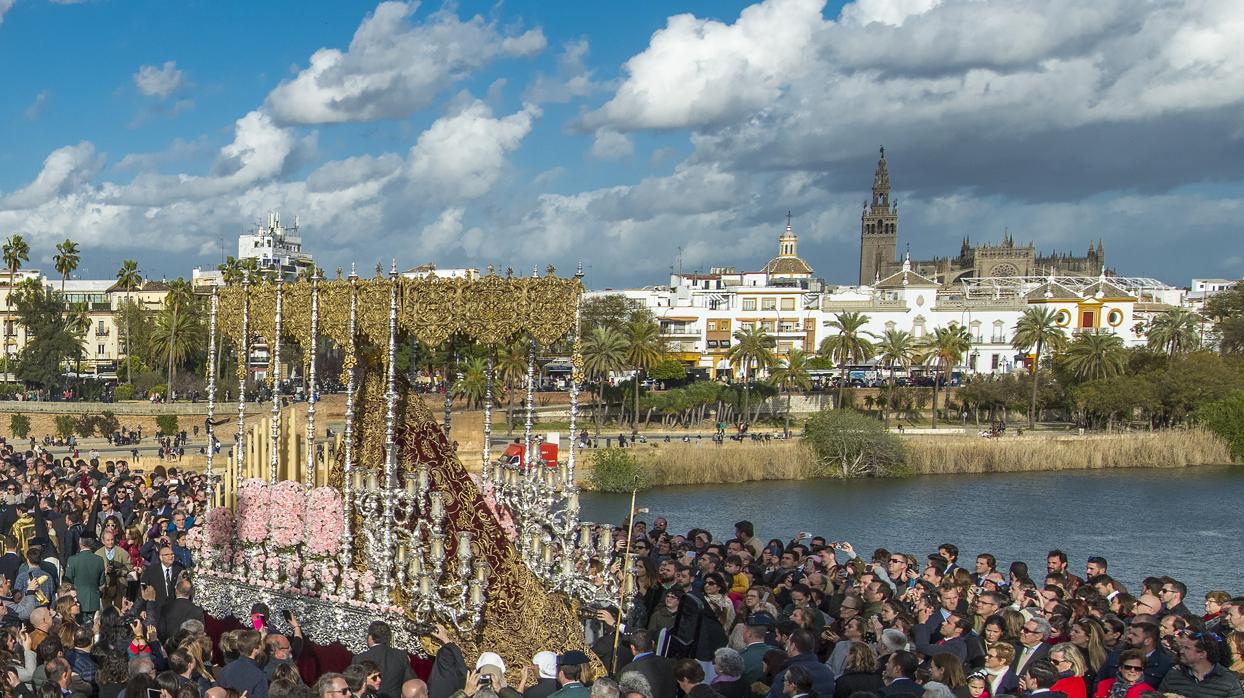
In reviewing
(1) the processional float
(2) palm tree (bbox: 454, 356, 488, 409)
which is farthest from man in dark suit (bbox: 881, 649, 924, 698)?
(2) palm tree (bbox: 454, 356, 488, 409)

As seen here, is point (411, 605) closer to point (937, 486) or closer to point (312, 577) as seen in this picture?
point (312, 577)

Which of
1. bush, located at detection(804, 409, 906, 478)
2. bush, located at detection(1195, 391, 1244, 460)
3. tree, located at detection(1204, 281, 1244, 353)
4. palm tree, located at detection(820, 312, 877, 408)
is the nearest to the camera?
bush, located at detection(804, 409, 906, 478)

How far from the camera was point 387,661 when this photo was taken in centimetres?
822

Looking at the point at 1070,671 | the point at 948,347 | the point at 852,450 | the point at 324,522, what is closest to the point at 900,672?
the point at 1070,671

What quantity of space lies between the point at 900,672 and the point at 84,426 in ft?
143

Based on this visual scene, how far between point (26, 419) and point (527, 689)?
4349 centimetres

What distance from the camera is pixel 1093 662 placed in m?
8.27

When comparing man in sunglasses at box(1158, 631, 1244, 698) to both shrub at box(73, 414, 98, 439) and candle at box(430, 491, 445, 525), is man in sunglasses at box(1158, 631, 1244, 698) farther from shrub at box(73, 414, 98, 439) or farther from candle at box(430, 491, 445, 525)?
shrub at box(73, 414, 98, 439)

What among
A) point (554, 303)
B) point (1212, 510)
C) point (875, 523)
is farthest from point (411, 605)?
point (1212, 510)

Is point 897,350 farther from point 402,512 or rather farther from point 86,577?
point 86,577

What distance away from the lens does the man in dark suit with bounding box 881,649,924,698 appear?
7.14 metres

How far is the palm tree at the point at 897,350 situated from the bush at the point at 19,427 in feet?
130

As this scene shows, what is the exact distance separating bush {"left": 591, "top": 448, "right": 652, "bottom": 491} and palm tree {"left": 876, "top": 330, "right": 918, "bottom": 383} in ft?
80.9

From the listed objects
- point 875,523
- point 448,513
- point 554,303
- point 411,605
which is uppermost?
point 554,303
